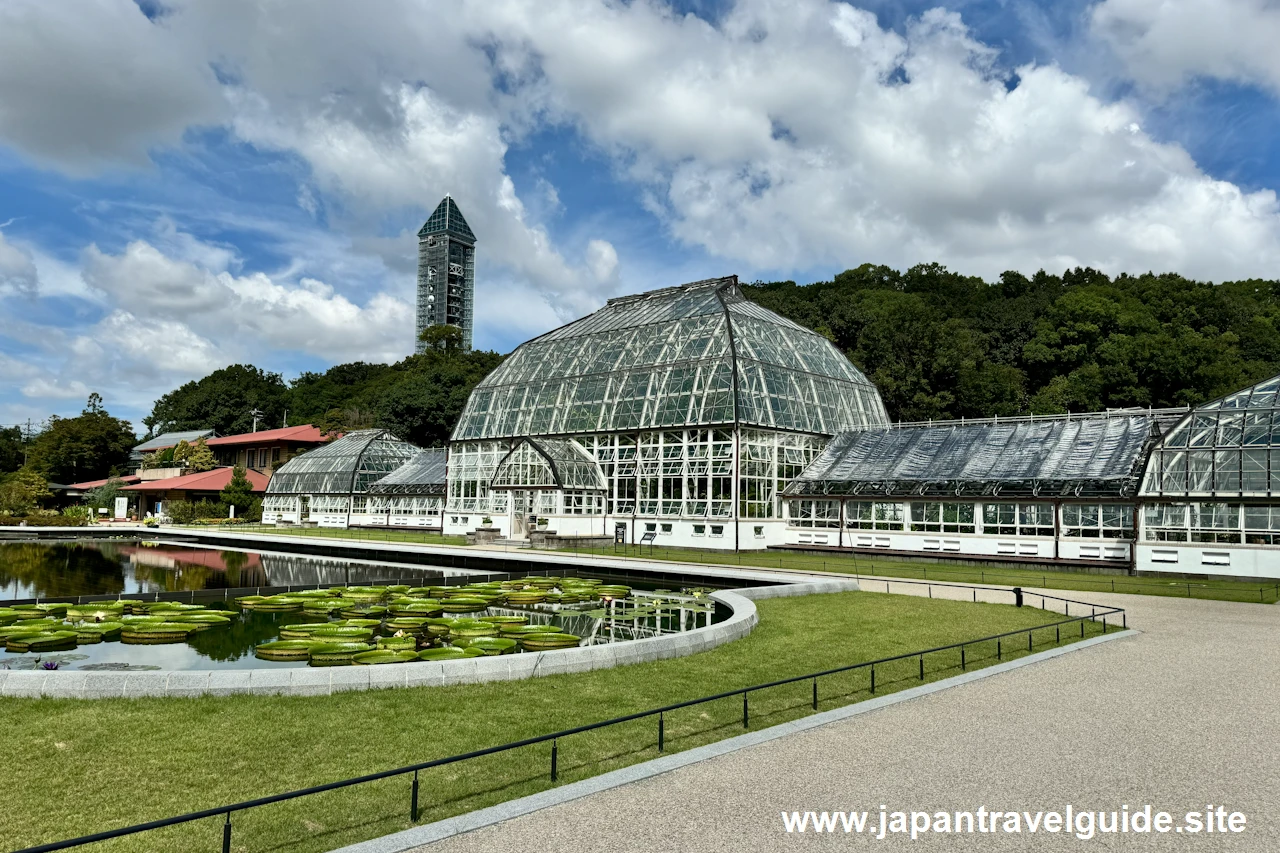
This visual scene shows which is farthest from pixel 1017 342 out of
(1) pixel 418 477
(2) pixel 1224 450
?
(1) pixel 418 477

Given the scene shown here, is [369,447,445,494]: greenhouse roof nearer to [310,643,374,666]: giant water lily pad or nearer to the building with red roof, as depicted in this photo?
the building with red roof

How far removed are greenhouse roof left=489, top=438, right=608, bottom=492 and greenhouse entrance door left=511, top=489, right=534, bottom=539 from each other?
98cm

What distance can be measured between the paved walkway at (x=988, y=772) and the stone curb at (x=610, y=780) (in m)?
0.13

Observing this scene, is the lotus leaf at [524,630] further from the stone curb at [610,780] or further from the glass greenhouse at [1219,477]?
the glass greenhouse at [1219,477]

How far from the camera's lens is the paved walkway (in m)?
8.88

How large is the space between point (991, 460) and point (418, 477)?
48350 millimetres

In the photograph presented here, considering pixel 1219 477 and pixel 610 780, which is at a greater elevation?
pixel 1219 477

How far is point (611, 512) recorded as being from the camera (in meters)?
56.8

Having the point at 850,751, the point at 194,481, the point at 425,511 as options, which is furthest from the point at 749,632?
the point at 194,481

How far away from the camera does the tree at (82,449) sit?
125062mm

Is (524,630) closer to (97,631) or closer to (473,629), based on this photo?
(473,629)

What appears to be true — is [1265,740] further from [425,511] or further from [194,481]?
[194,481]

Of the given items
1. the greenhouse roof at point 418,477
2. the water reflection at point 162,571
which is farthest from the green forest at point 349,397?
the water reflection at point 162,571

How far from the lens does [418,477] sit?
75125 mm
